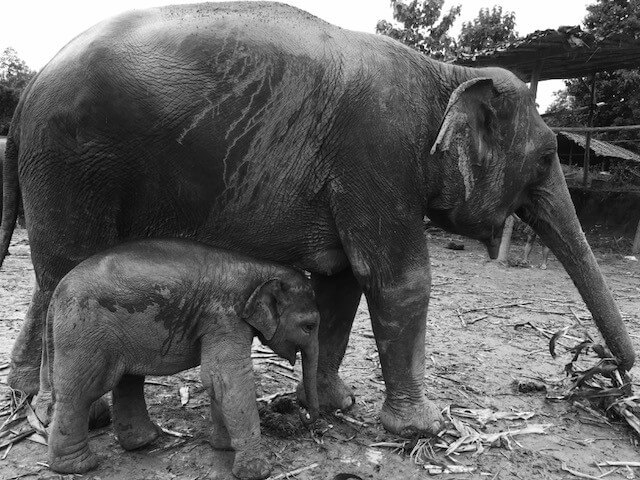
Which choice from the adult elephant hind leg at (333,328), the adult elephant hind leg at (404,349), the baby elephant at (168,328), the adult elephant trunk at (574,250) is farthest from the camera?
the adult elephant hind leg at (333,328)

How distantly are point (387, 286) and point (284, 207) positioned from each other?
650 mm

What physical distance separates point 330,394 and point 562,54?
740 centimetres

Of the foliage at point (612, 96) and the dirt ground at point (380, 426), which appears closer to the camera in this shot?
the dirt ground at point (380, 426)

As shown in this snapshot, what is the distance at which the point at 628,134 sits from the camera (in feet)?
49.5

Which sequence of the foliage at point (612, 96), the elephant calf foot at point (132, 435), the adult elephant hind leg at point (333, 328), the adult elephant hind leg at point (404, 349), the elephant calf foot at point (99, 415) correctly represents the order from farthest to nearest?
1. the foliage at point (612, 96)
2. the adult elephant hind leg at point (333, 328)
3. the elephant calf foot at point (99, 415)
4. the adult elephant hind leg at point (404, 349)
5. the elephant calf foot at point (132, 435)

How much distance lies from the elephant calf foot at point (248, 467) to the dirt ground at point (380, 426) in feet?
0.30

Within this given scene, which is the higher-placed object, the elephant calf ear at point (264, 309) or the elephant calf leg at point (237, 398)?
the elephant calf ear at point (264, 309)

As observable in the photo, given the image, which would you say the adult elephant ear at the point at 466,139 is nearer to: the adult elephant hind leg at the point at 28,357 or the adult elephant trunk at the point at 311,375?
the adult elephant trunk at the point at 311,375

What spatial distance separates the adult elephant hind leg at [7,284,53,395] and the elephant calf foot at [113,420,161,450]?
913mm

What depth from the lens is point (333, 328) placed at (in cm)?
338

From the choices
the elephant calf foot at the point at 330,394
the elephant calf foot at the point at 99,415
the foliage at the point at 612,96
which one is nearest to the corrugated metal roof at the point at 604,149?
the foliage at the point at 612,96

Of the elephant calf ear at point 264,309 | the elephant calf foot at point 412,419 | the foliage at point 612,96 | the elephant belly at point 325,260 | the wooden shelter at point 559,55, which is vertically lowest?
the elephant calf foot at point 412,419

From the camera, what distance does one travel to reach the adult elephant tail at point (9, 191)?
9.43 feet

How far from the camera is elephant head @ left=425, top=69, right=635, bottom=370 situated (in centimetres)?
271
